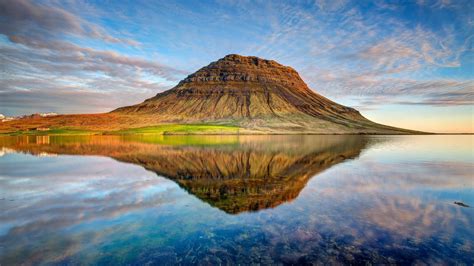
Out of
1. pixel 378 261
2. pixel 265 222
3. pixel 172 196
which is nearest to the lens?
pixel 378 261

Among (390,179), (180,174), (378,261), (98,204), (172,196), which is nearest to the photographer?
(378,261)

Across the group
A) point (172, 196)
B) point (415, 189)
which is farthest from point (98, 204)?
point (415, 189)

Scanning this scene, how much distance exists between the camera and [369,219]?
15.0 metres

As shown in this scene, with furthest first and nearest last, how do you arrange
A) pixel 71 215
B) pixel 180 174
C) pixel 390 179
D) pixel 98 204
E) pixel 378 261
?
pixel 180 174 → pixel 390 179 → pixel 98 204 → pixel 71 215 → pixel 378 261

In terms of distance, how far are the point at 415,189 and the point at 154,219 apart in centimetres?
1999

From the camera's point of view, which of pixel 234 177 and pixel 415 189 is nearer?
pixel 415 189

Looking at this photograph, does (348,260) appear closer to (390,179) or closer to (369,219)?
(369,219)

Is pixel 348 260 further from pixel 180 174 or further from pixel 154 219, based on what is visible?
pixel 180 174

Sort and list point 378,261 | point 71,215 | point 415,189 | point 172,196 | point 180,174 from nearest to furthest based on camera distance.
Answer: point 378,261 → point 71,215 → point 172,196 → point 415,189 → point 180,174

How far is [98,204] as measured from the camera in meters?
17.8

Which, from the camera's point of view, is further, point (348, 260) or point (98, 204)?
point (98, 204)

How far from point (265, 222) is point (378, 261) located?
5582 mm

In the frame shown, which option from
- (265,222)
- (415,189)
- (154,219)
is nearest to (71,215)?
(154,219)

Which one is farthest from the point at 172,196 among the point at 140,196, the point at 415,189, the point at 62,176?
the point at 415,189
